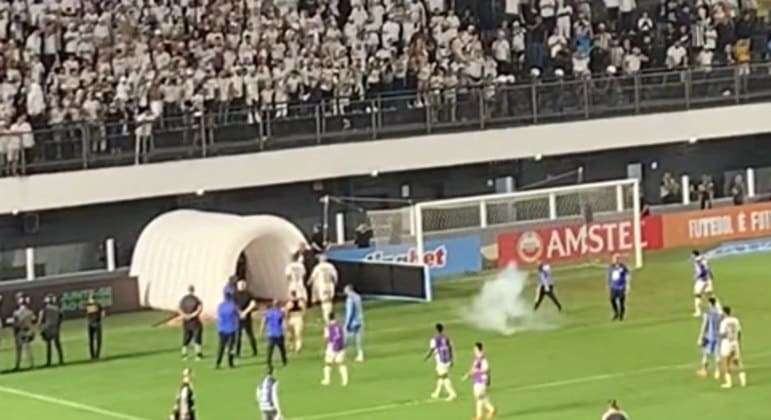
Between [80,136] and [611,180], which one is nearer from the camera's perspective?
[80,136]

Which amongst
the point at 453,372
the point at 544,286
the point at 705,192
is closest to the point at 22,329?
the point at 453,372

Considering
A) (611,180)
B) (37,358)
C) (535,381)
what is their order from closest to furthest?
(535,381) < (37,358) < (611,180)

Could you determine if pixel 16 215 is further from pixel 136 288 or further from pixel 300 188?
pixel 300 188

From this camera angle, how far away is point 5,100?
4819cm

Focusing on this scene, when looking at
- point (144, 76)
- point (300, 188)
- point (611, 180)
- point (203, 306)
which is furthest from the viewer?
point (611, 180)

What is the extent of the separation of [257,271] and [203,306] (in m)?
2.98

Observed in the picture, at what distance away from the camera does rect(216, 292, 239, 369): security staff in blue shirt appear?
132 feet

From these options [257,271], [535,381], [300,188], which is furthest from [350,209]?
[535,381]

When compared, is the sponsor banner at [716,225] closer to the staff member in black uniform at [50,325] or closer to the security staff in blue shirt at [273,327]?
the security staff in blue shirt at [273,327]

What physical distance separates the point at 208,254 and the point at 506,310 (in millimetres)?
6344

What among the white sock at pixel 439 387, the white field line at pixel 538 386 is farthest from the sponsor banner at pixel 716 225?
the white sock at pixel 439 387

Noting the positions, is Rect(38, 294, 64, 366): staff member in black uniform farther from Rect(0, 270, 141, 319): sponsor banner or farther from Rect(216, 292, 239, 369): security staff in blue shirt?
Rect(0, 270, 141, 319): sponsor banner

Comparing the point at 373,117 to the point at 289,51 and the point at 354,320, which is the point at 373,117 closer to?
the point at 289,51

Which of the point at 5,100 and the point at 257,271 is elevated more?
the point at 5,100
